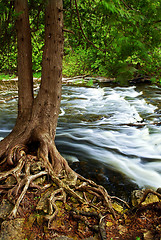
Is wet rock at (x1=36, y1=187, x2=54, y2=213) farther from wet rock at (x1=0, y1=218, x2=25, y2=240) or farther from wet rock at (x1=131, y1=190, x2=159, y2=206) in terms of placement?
wet rock at (x1=131, y1=190, x2=159, y2=206)

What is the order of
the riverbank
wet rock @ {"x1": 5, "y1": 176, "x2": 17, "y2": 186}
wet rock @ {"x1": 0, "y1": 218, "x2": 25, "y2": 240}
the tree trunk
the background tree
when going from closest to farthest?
1. wet rock @ {"x1": 0, "y1": 218, "x2": 25, "y2": 240}
2. the riverbank
3. wet rock @ {"x1": 5, "y1": 176, "x2": 17, "y2": 186}
4. the background tree
5. the tree trunk

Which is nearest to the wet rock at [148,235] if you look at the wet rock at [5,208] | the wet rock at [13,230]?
the wet rock at [13,230]

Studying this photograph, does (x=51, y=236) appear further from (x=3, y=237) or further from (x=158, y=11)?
(x=158, y=11)

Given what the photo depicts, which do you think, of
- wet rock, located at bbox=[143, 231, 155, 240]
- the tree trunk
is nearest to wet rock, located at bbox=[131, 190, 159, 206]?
wet rock, located at bbox=[143, 231, 155, 240]

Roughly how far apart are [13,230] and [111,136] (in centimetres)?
595

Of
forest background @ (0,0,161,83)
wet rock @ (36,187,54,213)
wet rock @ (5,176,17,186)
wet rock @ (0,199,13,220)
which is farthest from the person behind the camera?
wet rock @ (5,176,17,186)

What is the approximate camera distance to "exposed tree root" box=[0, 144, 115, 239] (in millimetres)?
3525

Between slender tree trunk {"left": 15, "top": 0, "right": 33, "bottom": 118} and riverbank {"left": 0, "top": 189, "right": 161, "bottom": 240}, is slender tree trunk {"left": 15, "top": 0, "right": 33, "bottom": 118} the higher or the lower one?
the higher one

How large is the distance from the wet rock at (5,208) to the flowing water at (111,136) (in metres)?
2.49

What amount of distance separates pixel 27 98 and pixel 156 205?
3.55 metres

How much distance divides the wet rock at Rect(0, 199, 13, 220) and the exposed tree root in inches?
3.2

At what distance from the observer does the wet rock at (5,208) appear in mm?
3284

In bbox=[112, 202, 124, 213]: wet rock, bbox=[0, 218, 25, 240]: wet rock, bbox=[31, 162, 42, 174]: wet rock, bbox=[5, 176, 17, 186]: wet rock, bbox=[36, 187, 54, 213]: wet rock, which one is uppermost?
bbox=[31, 162, 42, 174]: wet rock

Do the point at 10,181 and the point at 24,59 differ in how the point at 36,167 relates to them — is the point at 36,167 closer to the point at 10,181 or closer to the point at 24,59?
the point at 10,181
